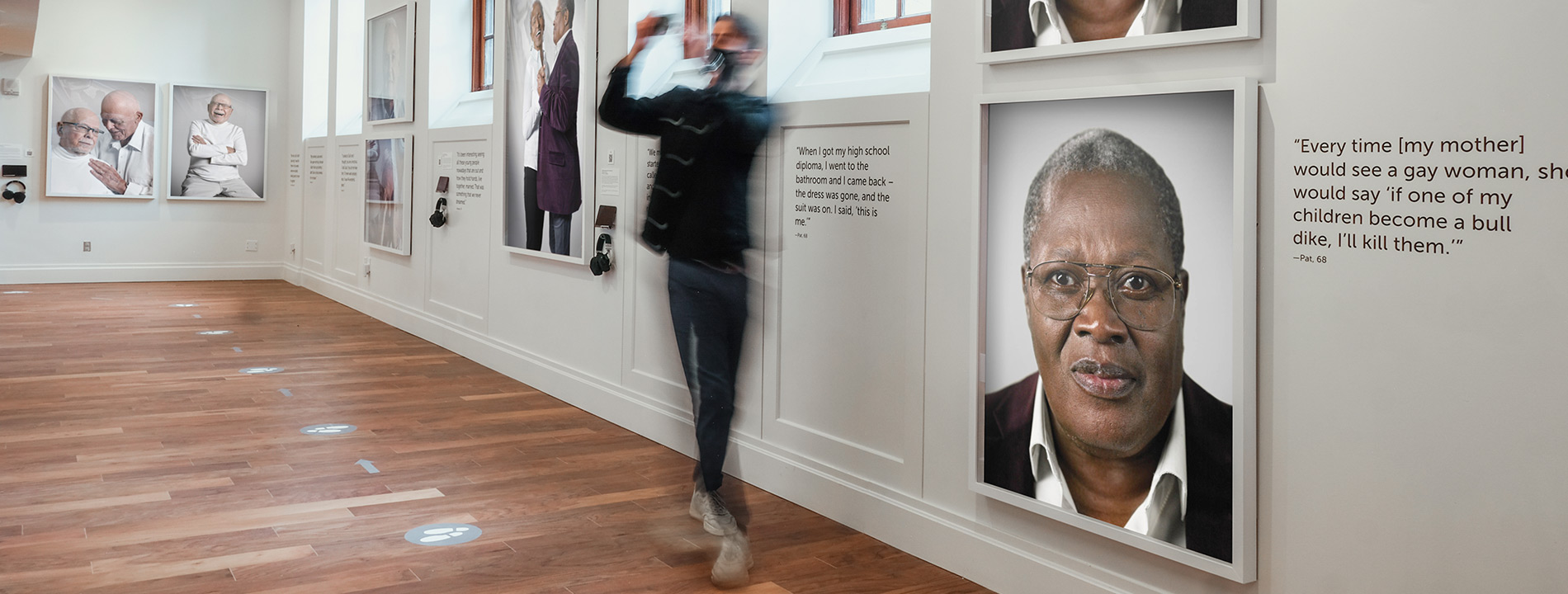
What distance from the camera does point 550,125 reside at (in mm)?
6078

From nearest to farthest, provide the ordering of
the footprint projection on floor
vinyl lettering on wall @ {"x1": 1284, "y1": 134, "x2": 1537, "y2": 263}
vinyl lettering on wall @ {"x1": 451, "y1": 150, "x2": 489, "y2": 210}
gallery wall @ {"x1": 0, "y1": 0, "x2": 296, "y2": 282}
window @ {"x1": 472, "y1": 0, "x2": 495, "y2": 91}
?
vinyl lettering on wall @ {"x1": 1284, "y1": 134, "x2": 1537, "y2": 263} → the footprint projection on floor → vinyl lettering on wall @ {"x1": 451, "y1": 150, "x2": 489, "y2": 210} → window @ {"x1": 472, "y1": 0, "x2": 495, "y2": 91} → gallery wall @ {"x1": 0, "y1": 0, "x2": 296, "y2": 282}

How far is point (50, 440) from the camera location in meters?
4.74

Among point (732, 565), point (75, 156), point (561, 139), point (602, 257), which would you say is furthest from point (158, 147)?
point (732, 565)

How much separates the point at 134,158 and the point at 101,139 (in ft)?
1.19

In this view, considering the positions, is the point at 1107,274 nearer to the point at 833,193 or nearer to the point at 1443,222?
the point at 1443,222

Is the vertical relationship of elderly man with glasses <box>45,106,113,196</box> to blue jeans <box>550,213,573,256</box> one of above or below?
above

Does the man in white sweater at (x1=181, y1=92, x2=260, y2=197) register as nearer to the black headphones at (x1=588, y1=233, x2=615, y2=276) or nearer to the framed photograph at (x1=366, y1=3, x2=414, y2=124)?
the framed photograph at (x1=366, y1=3, x2=414, y2=124)

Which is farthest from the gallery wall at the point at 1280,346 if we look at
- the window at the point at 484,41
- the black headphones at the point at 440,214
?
the window at the point at 484,41

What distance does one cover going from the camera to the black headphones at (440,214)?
7.56 m

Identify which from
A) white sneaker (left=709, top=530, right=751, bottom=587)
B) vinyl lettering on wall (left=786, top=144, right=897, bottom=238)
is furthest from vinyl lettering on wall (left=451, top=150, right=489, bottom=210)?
white sneaker (left=709, top=530, right=751, bottom=587)

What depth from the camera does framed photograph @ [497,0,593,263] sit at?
5723 mm

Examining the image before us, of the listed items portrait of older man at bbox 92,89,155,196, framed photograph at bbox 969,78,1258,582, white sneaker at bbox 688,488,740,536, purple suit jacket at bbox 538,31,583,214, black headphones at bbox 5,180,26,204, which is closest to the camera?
framed photograph at bbox 969,78,1258,582

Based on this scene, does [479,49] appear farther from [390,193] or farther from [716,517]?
[716,517]

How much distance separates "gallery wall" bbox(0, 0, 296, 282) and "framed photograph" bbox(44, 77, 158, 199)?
0.08 m
